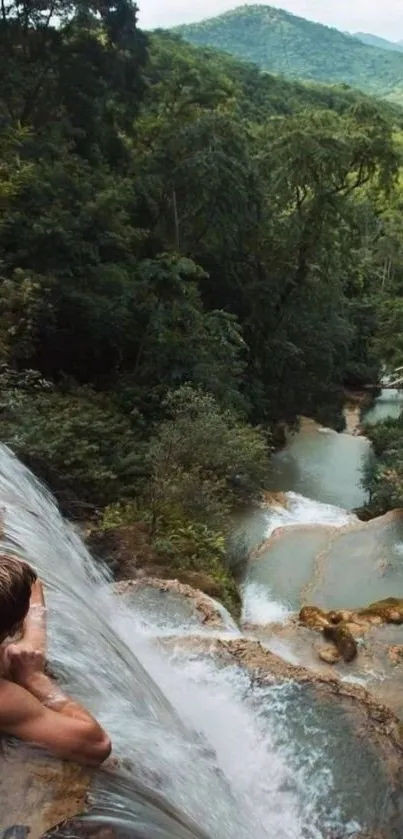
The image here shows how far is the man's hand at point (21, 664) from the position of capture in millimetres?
2453

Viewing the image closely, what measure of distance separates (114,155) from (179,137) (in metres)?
3.36

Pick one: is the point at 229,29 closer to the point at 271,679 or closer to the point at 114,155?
the point at 114,155

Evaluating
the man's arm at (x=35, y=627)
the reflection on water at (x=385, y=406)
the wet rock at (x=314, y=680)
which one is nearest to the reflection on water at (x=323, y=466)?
the reflection on water at (x=385, y=406)

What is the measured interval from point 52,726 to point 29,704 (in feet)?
0.34

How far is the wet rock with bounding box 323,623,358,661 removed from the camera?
614cm

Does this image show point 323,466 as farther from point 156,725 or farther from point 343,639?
point 156,725

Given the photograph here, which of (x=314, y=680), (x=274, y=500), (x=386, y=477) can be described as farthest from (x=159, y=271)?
(x=314, y=680)

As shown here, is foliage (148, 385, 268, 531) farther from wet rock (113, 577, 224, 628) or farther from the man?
the man

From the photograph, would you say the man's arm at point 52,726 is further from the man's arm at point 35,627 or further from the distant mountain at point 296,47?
the distant mountain at point 296,47

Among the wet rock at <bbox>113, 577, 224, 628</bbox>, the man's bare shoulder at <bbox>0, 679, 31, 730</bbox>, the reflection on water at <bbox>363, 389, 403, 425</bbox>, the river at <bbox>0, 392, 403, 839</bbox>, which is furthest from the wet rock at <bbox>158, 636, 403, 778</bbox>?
the reflection on water at <bbox>363, 389, 403, 425</bbox>

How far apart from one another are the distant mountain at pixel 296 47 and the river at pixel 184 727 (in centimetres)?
15147

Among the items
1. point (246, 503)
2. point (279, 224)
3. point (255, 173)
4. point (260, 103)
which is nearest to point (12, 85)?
point (255, 173)

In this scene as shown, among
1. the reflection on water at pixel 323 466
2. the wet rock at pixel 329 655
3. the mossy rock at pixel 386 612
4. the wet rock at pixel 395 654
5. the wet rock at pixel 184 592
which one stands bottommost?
the reflection on water at pixel 323 466

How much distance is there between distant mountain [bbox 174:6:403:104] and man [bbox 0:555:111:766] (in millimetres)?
153629
